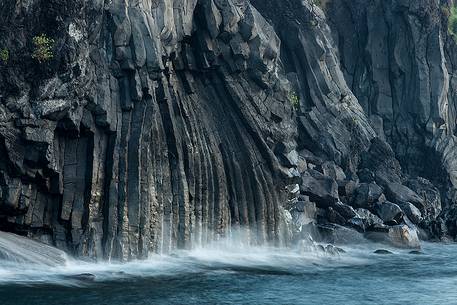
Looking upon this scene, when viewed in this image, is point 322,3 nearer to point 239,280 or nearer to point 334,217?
point 334,217

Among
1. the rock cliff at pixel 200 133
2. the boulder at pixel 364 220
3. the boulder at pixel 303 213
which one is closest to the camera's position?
the rock cliff at pixel 200 133

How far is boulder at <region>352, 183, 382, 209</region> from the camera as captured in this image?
210 ft

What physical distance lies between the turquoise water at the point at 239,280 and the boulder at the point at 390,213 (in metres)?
9.75

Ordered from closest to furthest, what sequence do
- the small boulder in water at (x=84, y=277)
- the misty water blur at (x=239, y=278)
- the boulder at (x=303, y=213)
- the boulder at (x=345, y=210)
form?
the misty water blur at (x=239, y=278) → the small boulder in water at (x=84, y=277) → the boulder at (x=303, y=213) → the boulder at (x=345, y=210)

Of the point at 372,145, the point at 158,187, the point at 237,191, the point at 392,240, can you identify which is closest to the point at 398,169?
the point at 372,145

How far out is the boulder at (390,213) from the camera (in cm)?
6188

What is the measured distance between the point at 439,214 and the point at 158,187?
3437 cm

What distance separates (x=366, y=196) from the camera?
6412 centimetres

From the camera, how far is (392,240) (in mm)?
58500

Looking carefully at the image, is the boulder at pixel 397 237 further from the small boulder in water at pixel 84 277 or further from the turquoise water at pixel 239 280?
the small boulder in water at pixel 84 277

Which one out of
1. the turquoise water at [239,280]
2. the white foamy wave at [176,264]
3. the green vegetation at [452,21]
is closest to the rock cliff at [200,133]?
the white foamy wave at [176,264]

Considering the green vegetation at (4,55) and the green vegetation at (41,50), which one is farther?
the green vegetation at (41,50)

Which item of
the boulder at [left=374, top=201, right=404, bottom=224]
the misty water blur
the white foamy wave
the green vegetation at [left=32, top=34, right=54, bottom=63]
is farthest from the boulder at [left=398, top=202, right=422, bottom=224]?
the green vegetation at [left=32, top=34, right=54, bottom=63]

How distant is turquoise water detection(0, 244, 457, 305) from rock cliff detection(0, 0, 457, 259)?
8.51 ft
